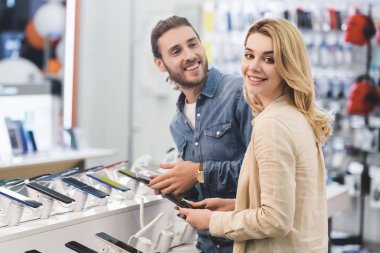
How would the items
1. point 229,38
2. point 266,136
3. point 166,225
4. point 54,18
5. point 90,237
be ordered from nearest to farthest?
point 266,136, point 90,237, point 166,225, point 229,38, point 54,18

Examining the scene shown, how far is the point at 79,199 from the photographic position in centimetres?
228

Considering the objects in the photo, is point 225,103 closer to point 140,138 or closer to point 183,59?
point 183,59

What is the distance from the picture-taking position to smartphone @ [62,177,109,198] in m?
2.27

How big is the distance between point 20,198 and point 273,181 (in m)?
0.80

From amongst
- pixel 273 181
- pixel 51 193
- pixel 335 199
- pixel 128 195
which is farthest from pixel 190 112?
pixel 335 199

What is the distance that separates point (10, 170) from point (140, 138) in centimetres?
440

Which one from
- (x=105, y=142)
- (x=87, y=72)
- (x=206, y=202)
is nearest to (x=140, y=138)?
(x=105, y=142)

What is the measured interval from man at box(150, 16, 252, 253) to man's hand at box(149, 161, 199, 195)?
0.10ft

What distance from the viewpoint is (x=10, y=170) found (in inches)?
109

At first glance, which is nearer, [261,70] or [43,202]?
[261,70]

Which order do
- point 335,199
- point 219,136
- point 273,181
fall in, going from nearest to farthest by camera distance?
Answer: point 273,181 < point 219,136 < point 335,199

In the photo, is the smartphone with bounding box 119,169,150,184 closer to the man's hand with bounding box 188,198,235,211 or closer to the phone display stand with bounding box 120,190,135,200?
the phone display stand with bounding box 120,190,135,200

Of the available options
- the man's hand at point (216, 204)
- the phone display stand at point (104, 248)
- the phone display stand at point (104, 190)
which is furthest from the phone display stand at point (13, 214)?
the man's hand at point (216, 204)

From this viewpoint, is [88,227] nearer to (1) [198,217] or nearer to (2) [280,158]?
(1) [198,217]
